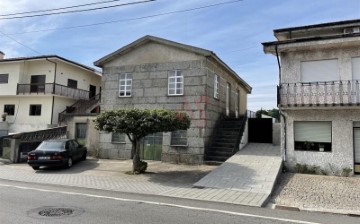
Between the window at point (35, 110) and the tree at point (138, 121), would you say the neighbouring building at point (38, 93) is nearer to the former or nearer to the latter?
the window at point (35, 110)

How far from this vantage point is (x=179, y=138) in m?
17.5

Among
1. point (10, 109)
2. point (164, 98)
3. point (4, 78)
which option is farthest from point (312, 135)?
point (4, 78)

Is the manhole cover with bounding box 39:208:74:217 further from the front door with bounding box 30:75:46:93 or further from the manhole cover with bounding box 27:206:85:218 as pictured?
the front door with bounding box 30:75:46:93

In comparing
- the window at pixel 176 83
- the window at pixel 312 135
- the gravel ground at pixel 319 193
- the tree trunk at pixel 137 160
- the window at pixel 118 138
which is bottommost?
the gravel ground at pixel 319 193

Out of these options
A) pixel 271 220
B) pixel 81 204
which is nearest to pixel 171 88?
pixel 81 204

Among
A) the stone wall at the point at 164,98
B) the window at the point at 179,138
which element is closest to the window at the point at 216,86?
the stone wall at the point at 164,98

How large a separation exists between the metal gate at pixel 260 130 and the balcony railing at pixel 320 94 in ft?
20.2

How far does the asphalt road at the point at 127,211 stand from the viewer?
6.61 m

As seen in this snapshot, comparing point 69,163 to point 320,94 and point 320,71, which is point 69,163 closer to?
point 320,94

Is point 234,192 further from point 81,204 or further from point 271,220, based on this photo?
point 81,204

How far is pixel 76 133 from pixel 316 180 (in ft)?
52.6

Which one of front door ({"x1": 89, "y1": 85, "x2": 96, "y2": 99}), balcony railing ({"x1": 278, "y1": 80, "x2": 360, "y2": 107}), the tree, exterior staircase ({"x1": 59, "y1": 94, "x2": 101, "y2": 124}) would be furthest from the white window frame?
front door ({"x1": 89, "y1": 85, "x2": 96, "y2": 99})

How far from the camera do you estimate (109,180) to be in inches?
500

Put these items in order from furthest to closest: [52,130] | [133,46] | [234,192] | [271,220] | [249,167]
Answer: [52,130] < [133,46] < [249,167] < [234,192] < [271,220]
